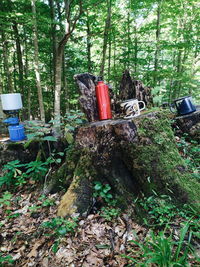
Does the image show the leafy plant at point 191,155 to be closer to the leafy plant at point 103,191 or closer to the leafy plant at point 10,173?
the leafy plant at point 103,191

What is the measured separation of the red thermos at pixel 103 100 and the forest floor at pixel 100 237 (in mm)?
1220

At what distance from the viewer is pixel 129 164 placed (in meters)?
2.00

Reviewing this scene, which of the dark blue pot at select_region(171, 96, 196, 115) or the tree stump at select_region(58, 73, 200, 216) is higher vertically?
the dark blue pot at select_region(171, 96, 196, 115)

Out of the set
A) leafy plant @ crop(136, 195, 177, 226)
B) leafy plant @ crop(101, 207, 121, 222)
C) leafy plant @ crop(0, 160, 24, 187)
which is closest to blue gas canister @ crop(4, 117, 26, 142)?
leafy plant @ crop(0, 160, 24, 187)

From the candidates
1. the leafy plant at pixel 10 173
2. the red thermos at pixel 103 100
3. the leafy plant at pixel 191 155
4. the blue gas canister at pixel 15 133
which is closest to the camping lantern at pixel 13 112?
the blue gas canister at pixel 15 133

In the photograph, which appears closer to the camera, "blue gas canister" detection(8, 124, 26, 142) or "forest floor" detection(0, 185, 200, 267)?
"forest floor" detection(0, 185, 200, 267)

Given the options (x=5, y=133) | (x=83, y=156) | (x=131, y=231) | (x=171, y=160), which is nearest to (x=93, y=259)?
(x=131, y=231)

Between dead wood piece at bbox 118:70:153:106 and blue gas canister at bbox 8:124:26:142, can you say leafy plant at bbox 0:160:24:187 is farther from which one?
dead wood piece at bbox 118:70:153:106

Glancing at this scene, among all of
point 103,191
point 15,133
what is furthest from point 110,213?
point 15,133

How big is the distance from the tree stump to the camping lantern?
1435mm

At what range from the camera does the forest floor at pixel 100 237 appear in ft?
4.42

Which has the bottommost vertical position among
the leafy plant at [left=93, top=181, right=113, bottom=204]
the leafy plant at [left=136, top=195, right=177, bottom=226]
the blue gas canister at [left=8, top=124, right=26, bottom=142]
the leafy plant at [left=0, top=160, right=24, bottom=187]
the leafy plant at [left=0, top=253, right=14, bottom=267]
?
the leafy plant at [left=0, top=253, right=14, bottom=267]

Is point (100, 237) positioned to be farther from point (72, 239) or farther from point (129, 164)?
point (129, 164)

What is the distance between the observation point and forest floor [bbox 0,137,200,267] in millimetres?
1349
